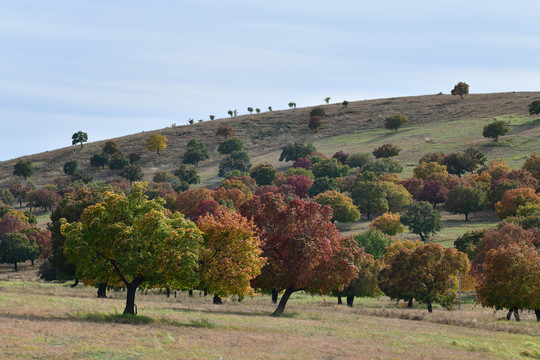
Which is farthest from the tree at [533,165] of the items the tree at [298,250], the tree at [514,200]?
the tree at [298,250]

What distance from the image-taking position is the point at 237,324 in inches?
1630

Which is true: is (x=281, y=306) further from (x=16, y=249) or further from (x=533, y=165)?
(x=533, y=165)

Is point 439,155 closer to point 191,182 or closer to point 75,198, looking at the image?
point 191,182

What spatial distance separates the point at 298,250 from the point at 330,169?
122 m

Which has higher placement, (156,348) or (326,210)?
(326,210)

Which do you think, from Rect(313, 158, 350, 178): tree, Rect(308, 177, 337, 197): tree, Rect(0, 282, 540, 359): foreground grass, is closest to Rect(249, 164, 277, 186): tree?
Rect(313, 158, 350, 178): tree

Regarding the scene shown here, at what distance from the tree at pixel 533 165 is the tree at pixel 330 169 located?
51.0m

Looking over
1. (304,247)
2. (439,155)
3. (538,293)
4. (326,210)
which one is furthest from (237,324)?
(439,155)

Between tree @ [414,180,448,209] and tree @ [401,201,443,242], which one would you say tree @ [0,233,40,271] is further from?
tree @ [414,180,448,209]

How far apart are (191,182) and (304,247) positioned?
137254mm

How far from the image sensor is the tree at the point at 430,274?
67.5m

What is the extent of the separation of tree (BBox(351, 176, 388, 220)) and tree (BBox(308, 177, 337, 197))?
1527 centimetres

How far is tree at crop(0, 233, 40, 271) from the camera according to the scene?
116 meters

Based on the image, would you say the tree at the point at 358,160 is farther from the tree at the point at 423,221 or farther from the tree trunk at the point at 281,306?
the tree trunk at the point at 281,306
